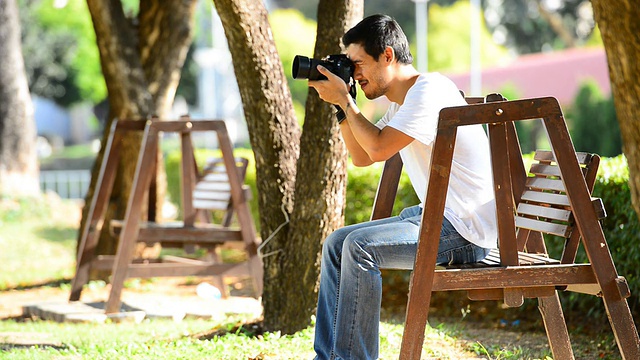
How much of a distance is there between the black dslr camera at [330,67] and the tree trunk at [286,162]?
1132mm

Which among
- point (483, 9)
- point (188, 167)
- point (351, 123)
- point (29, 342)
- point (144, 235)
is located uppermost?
point (483, 9)

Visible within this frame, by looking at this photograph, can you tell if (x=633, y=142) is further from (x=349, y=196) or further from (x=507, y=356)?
(x=349, y=196)

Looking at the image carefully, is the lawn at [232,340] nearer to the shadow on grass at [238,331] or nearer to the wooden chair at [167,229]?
the shadow on grass at [238,331]

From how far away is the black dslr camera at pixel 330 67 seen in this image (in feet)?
13.7

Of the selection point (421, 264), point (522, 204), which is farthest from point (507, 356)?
point (421, 264)

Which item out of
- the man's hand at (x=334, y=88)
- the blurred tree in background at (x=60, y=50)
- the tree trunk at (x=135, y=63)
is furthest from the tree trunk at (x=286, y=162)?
the blurred tree in background at (x=60, y=50)

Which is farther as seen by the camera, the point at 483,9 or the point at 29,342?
the point at 483,9

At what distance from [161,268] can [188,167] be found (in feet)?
2.63

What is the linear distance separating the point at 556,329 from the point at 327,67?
1538 mm

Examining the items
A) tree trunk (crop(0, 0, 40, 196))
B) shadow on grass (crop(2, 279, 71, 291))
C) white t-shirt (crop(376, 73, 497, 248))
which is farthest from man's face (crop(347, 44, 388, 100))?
tree trunk (crop(0, 0, 40, 196))

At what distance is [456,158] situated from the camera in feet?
13.3

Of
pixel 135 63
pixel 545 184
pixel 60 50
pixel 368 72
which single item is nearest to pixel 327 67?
pixel 368 72

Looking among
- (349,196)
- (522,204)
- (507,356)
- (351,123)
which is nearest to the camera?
(351,123)

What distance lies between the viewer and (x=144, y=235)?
7195 millimetres
